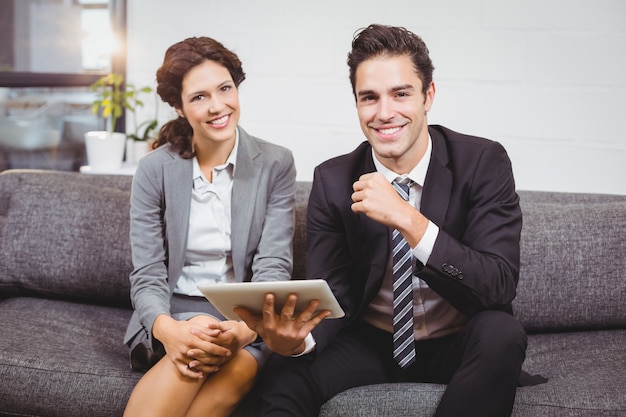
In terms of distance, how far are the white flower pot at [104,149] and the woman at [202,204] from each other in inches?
33.5

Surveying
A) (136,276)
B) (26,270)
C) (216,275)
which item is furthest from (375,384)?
(26,270)

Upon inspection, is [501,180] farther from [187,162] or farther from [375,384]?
[187,162]

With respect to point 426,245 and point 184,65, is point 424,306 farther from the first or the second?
point 184,65

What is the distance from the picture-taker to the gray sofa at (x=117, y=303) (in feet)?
5.93

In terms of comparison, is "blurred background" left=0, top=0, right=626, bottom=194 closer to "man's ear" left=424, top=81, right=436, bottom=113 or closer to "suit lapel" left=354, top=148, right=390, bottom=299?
"man's ear" left=424, top=81, right=436, bottom=113

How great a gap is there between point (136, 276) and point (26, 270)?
57cm

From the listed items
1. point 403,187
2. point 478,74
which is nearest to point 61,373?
point 403,187

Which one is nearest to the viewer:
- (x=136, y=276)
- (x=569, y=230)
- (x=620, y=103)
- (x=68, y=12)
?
(x=136, y=276)

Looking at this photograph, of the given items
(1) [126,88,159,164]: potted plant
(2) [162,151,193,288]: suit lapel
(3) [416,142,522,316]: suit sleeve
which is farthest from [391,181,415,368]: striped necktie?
(1) [126,88,159,164]: potted plant

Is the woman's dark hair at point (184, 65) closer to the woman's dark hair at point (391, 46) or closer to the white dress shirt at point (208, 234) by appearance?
the white dress shirt at point (208, 234)

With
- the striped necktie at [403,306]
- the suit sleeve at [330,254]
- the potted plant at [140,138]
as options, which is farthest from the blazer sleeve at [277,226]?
the potted plant at [140,138]

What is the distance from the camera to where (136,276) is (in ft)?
6.88

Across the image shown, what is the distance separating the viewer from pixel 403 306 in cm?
187

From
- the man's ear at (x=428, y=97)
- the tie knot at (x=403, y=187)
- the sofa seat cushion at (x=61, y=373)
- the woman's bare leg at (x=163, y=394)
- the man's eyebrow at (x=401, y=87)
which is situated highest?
the man's eyebrow at (x=401, y=87)
